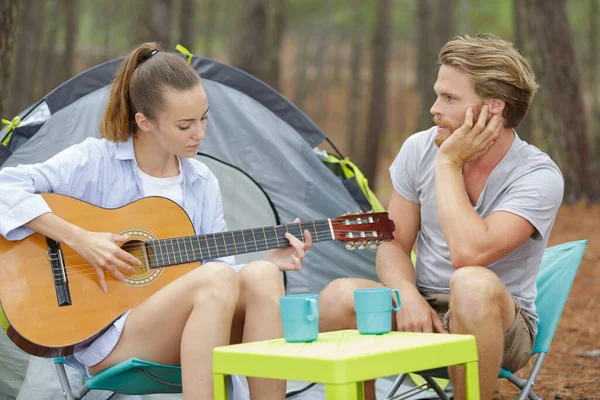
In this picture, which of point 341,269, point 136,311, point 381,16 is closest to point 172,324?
point 136,311

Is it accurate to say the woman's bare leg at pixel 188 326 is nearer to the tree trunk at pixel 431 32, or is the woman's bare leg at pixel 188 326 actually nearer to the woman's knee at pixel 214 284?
the woman's knee at pixel 214 284

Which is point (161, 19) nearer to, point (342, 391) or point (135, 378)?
point (135, 378)

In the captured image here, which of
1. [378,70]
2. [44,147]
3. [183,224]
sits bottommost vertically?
Result: [183,224]

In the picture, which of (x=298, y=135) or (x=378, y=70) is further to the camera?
(x=378, y=70)

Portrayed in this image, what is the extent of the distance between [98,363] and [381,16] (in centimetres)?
1096

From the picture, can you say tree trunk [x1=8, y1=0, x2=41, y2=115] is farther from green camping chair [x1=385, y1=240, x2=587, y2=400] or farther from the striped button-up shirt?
green camping chair [x1=385, y1=240, x2=587, y2=400]

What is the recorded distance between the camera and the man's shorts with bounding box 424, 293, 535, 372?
2633mm

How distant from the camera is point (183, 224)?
2695mm

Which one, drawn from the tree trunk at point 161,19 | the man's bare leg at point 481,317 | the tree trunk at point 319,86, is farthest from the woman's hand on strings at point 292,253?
the tree trunk at point 319,86

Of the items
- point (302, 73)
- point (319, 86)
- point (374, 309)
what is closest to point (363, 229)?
point (374, 309)

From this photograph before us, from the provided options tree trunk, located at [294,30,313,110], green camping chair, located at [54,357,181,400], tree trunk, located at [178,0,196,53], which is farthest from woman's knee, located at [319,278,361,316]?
tree trunk, located at [294,30,313,110]

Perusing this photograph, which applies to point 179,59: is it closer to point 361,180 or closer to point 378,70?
point 361,180

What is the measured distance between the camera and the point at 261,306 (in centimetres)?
245

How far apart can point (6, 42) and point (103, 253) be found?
7.87 feet
